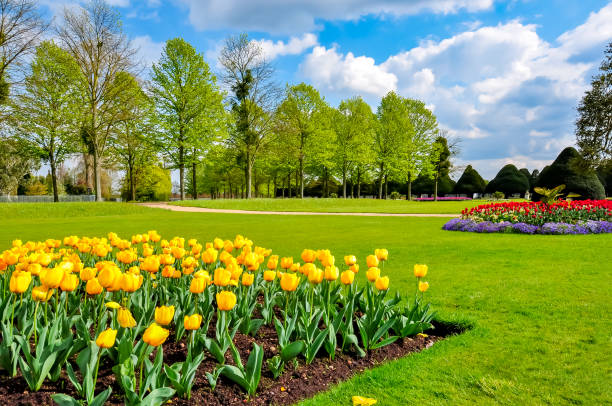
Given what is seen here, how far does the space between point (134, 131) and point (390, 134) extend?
30.9 metres

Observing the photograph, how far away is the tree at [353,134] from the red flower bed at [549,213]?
3069 cm

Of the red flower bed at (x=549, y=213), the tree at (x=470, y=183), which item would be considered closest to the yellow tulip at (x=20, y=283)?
the red flower bed at (x=549, y=213)

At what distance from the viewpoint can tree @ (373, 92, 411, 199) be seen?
48.3 meters

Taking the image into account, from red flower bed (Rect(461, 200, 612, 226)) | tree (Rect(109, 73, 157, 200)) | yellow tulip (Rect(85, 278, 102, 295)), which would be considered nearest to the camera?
yellow tulip (Rect(85, 278, 102, 295))

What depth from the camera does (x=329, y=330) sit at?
2912 mm

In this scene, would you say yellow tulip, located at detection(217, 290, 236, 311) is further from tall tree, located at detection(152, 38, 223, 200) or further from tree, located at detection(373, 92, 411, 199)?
tree, located at detection(373, 92, 411, 199)

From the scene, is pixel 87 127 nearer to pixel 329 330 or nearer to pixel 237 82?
pixel 237 82

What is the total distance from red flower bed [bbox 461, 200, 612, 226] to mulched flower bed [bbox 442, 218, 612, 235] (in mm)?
442

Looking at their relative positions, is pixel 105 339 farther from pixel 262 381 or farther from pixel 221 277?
pixel 262 381

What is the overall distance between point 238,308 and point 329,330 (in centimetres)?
86

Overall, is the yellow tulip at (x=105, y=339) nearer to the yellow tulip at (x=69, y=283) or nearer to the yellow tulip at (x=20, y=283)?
the yellow tulip at (x=69, y=283)

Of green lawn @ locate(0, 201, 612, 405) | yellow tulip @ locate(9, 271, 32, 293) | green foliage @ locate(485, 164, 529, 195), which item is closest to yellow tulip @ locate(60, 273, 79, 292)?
yellow tulip @ locate(9, 271, 32, 293)

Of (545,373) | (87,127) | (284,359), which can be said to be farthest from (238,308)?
(87,127)

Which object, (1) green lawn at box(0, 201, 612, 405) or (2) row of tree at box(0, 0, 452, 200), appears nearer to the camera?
(1) green lawn at box(0, 201, 612, 405)
